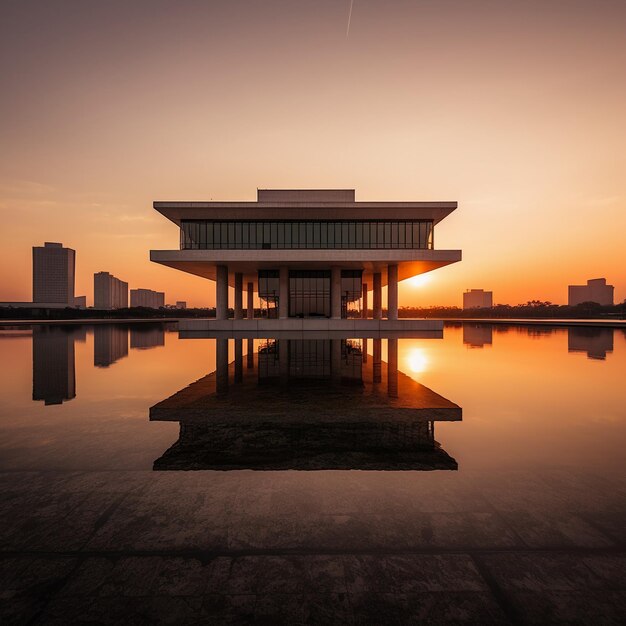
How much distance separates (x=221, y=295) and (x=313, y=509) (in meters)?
39.6

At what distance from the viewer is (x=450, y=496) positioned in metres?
4.38

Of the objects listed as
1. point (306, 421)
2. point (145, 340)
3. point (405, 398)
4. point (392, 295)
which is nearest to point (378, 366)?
point (405, 398)

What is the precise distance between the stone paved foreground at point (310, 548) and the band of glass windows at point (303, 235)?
127 feet

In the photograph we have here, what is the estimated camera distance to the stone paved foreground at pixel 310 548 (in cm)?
268

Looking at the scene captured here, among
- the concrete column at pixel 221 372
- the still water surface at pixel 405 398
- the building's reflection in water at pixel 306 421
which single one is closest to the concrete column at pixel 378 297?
the still water surface at pixel 405 398

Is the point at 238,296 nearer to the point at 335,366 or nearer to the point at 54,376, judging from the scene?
the point at 335,366

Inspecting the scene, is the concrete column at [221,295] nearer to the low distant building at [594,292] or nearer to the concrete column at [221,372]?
the concrete column at [221,372]

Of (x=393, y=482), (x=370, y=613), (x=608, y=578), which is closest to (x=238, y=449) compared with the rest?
(x=393, y=482)

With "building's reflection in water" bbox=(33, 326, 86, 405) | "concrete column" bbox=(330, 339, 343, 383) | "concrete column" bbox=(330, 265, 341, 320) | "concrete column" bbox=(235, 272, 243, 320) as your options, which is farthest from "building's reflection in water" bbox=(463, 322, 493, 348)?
"concrete column" bbox=(235, 272, 243, 320)

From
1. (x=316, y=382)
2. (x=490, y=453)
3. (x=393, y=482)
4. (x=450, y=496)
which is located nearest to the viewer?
(x=450, y=496)

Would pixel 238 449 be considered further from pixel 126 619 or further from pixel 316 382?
pixel 316 382

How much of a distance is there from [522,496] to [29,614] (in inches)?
208


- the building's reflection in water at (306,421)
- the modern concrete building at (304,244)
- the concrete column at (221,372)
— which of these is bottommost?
the building's reflection in water at (306,421)

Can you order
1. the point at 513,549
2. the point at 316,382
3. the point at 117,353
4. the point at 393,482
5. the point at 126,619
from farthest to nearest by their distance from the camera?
the point at 117,353, the point at 316,382, the point at 393,482, the point at 513,549, the point at 126,619
